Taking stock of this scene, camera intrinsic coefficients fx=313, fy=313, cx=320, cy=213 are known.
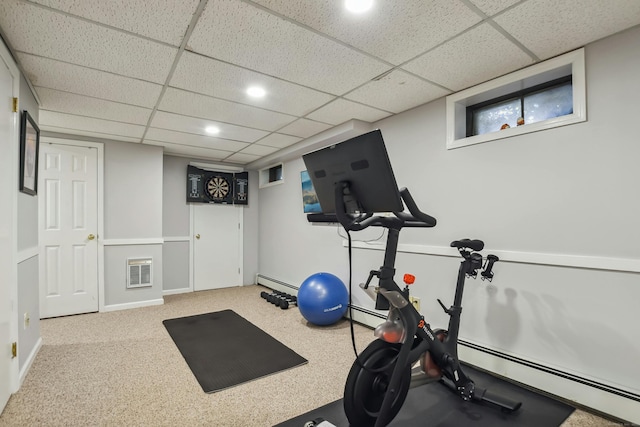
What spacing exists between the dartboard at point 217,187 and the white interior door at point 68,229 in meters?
1.78

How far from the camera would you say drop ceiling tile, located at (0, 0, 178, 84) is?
1770 millimetres

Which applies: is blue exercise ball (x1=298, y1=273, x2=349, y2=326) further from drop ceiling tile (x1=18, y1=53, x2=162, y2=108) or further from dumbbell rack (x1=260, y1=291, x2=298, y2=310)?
drop ceiling tile (x1=18, y1=53, x2=162, y2=108)

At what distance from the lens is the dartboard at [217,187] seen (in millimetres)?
5742

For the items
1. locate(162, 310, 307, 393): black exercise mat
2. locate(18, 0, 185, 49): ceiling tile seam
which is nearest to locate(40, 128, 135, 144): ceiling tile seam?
locate(162, 310, 307, 393): black exercise mat

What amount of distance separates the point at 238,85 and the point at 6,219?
6.14 feet

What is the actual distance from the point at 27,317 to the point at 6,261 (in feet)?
2.81

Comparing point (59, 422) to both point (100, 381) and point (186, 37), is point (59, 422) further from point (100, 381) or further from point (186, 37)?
point (186, 37)

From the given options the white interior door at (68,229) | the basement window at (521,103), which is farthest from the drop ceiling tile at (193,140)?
the basement window at (521,103)

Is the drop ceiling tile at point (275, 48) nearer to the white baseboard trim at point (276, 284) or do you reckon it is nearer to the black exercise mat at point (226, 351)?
the black exercise mat at point (226, 351)

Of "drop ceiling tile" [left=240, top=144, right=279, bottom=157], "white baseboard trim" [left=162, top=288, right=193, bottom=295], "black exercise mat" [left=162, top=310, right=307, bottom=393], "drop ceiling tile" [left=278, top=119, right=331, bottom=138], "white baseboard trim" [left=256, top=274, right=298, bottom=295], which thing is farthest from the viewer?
"white baseboard trim" [left=162, top=288, right=193, bottom=295]

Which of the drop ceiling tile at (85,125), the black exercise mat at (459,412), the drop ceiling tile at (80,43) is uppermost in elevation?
the drop ceiling tile at (80,43)

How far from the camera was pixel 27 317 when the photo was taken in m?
2.60

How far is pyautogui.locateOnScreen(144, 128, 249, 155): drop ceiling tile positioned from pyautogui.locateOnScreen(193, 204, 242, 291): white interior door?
1.39 m

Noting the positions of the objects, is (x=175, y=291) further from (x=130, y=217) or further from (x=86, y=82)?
(x=86, y=82)
